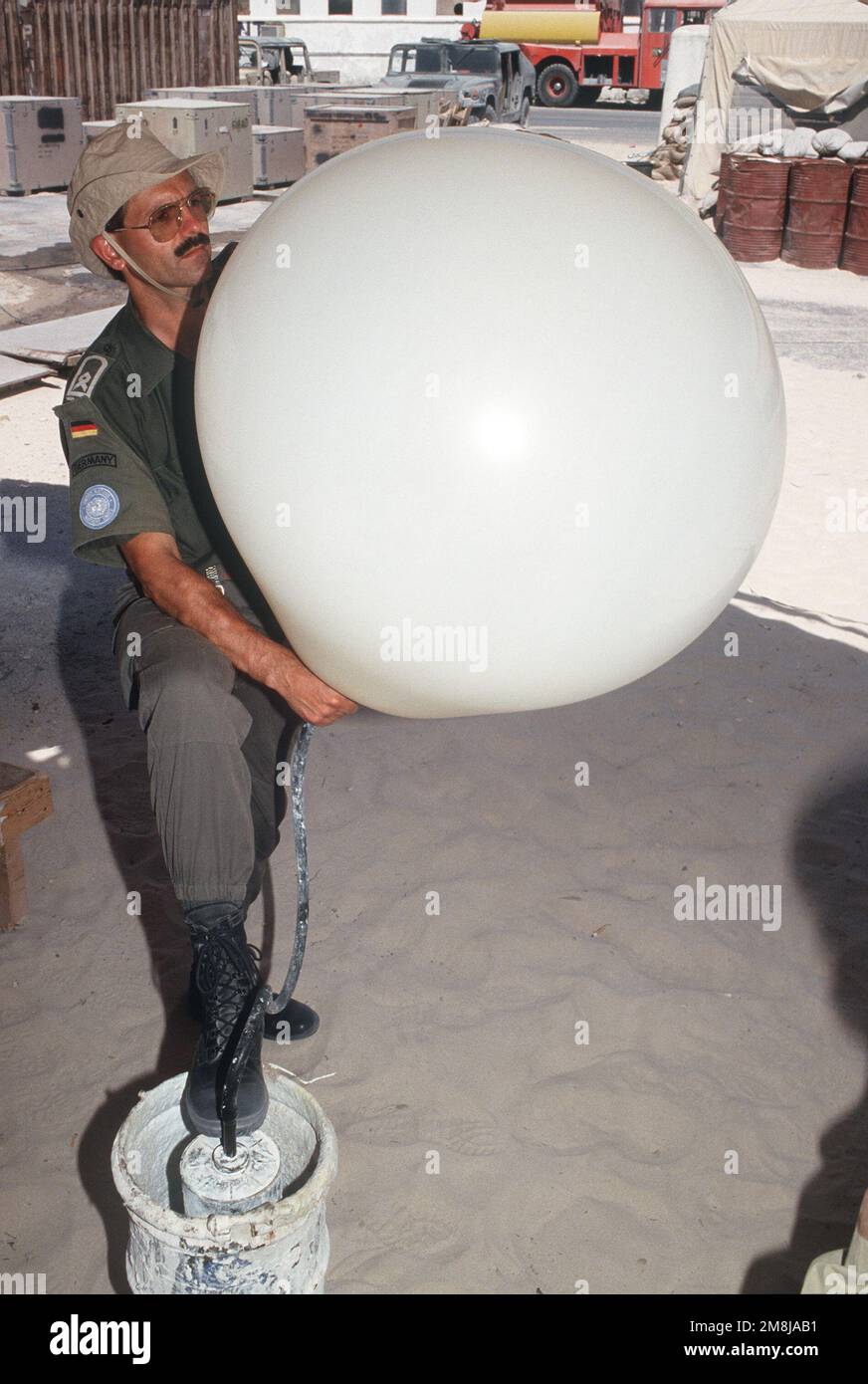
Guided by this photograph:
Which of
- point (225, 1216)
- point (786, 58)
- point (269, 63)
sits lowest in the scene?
point (225, 1216)

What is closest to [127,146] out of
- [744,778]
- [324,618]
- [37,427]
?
[324,618]

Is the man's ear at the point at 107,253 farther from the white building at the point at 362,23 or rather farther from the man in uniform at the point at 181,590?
the white building at the point at 362,23

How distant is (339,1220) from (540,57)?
2141 cm

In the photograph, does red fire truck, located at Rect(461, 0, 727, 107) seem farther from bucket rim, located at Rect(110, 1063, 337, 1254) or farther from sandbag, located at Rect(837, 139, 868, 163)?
bucket rim, located at Rect(110, 1063, 337, 1254)

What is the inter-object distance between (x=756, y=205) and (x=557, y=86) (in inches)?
492

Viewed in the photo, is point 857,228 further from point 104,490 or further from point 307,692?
point 307,692

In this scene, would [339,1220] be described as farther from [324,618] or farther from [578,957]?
[324,618]

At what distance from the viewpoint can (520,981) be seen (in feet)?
7.65

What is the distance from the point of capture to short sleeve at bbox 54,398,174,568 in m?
1.84

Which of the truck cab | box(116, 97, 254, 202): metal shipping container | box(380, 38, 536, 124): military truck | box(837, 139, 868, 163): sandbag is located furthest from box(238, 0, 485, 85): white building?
box(837, 139, 868, 163): sandbag

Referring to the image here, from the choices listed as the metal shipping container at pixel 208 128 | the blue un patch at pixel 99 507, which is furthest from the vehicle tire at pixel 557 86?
the blue un patch at pixel 99 507

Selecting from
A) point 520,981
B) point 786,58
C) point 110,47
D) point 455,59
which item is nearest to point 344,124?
point 110,47

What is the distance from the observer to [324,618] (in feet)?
4.36

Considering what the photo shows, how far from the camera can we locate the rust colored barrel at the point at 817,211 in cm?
924
